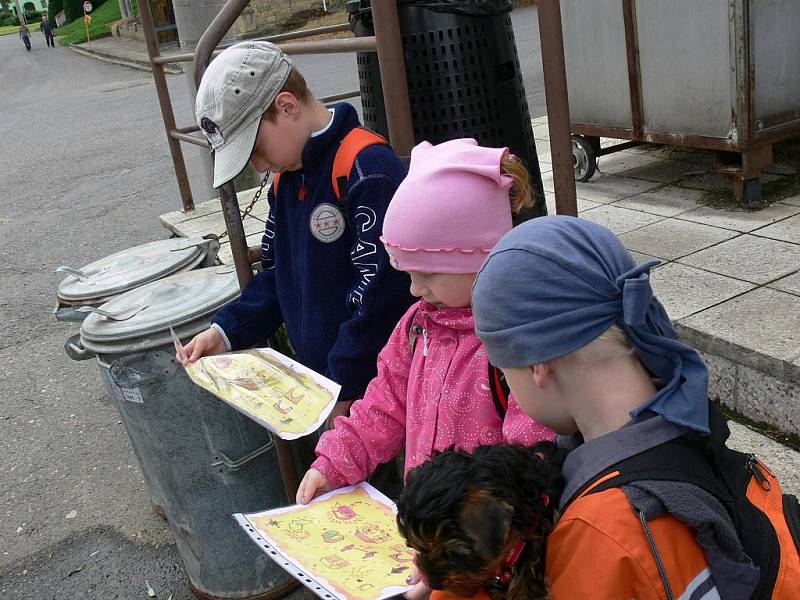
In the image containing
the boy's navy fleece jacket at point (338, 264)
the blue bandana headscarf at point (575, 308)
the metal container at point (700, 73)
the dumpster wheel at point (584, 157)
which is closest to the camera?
the blue bandana headscarf at point (575, 308)

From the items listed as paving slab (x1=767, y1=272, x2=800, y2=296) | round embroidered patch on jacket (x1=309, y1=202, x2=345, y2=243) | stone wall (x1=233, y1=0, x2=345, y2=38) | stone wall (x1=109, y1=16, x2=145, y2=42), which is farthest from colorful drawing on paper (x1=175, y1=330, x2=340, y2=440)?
stone wall (x1=109, y1=16, x2=145, y2=42)

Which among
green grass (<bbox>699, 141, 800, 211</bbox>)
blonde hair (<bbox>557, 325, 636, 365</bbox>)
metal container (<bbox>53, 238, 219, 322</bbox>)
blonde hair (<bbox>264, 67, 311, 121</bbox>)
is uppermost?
blonde hair (<bbox>264, 67, 311, 121</bbox>)

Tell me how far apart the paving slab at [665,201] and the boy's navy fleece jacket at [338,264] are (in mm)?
2601

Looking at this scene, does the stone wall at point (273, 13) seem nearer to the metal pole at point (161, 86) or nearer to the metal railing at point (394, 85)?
the metal pole at point (161, 86)

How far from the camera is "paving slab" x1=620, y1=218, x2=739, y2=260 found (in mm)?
3680

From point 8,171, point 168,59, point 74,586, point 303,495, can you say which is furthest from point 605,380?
point 8,171

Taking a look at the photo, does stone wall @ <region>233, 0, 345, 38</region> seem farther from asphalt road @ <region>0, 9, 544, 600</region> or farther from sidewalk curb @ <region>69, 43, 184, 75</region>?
asphalt road @ <region>0, 9, 544, 600</region>

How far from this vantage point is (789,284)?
10.0ft

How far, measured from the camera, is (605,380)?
124 cm

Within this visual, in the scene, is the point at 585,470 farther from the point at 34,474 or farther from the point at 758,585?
the point at 34,474

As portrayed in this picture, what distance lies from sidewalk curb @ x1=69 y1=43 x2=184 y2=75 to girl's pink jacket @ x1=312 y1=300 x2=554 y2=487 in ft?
67.3

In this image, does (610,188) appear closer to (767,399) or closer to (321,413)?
(767,399)

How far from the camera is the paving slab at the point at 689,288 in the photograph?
302 cm

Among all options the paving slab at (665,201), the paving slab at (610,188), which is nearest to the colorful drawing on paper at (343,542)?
the paving slab at (665,201)
